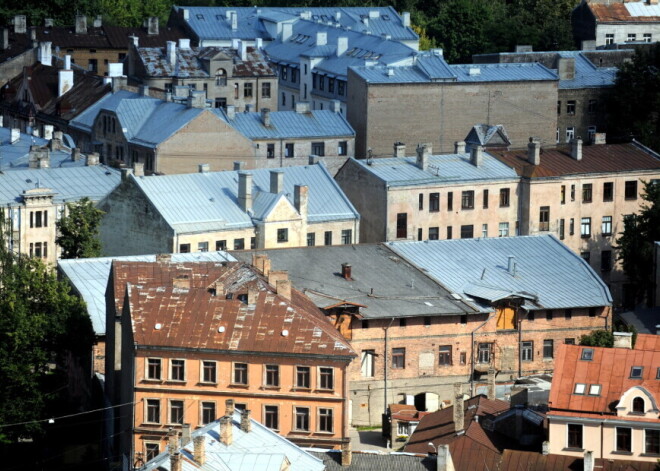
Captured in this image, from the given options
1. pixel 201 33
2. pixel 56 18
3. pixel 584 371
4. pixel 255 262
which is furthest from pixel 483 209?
pixel 56 18

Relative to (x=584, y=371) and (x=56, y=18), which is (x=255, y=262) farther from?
(x=56, y=18)

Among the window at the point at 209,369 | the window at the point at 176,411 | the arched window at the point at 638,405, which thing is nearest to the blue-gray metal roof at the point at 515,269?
the arched window at the point at 638,405

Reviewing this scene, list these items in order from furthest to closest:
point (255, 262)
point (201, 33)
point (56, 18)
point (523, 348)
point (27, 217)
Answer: point (56, 18) → point (201, 33) → point (27, 217) → point (523, 348) → point (255, 262)

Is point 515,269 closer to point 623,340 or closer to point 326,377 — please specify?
point 623,340

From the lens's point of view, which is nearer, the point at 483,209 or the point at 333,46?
the point at 483,209

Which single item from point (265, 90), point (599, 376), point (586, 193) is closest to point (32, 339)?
point (599, 376)

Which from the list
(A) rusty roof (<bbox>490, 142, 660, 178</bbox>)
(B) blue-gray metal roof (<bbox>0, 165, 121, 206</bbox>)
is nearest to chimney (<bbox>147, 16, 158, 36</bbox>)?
(B) blue-gray metal roof (<bbox>0, 165, 121, 206</bbox>)

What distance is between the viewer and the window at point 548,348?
92.8 m

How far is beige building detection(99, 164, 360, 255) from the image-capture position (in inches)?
4001

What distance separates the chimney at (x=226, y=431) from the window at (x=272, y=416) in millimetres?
8927

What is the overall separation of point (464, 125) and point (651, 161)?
1591 centimetres

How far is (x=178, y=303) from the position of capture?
78500mm

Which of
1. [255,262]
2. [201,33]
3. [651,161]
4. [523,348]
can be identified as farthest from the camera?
[201,33]

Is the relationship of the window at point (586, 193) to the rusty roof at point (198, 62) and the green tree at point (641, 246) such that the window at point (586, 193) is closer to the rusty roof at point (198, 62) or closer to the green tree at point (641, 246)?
the green tree at point (641, 246)
